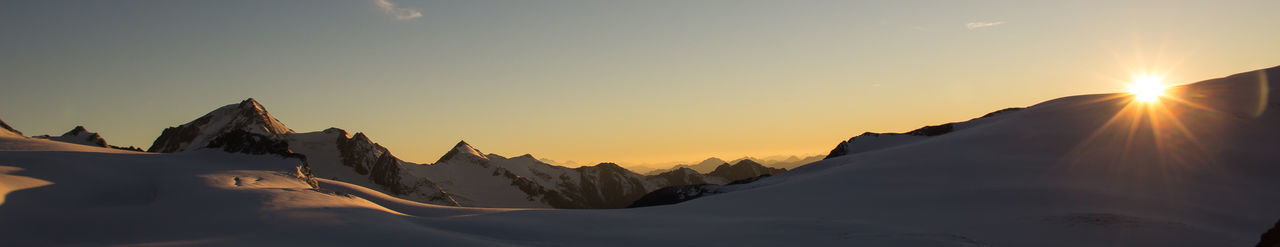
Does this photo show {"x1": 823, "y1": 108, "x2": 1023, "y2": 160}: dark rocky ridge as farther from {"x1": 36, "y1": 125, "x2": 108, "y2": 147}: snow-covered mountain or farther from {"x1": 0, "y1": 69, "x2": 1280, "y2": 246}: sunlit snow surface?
{"x1": 36, "y1": 125, "x2": 108, "y2": 147}: snow-covered mountain

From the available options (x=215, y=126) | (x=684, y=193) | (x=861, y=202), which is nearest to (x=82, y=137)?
(x=215, y=126)

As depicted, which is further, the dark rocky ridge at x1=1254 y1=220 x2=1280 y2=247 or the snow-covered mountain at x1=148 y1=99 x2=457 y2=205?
the snow-covered mountain at x1=148 y1=99 x2=457 y2=205

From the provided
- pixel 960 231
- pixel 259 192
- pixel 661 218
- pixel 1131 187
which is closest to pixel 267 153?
pixel 259 192

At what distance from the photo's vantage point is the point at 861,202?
30.3 metres

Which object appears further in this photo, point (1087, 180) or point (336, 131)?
point (336, 131)

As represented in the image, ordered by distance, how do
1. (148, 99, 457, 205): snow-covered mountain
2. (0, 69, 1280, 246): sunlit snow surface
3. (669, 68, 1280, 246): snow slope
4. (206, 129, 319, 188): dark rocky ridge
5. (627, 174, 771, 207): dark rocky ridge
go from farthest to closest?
(148, 99, 457, 205): snow-covered mountain → (627, 174, 771, 207): dark rocky ridge → (206, 129, 319, 188): dark rocky ridge → (669, 68, 1280, 246): snow slope → (0, 69, 1280, 246): sunlit snow surface


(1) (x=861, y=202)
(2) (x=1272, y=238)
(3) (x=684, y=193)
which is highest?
(3) (x=684, y=193)

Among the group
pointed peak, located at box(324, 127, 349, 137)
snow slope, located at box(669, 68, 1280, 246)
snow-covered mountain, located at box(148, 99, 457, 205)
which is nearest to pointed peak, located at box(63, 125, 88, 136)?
snow-covered mountain, located at box(148, 99, 457, 205)

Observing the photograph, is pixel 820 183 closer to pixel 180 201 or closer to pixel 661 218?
pixel 661 218

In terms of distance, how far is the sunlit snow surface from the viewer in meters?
19.6

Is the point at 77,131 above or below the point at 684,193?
above

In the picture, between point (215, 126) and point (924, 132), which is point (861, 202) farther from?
point (215, 126)

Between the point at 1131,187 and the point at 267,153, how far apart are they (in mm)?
61427

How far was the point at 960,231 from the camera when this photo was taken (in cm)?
2086
